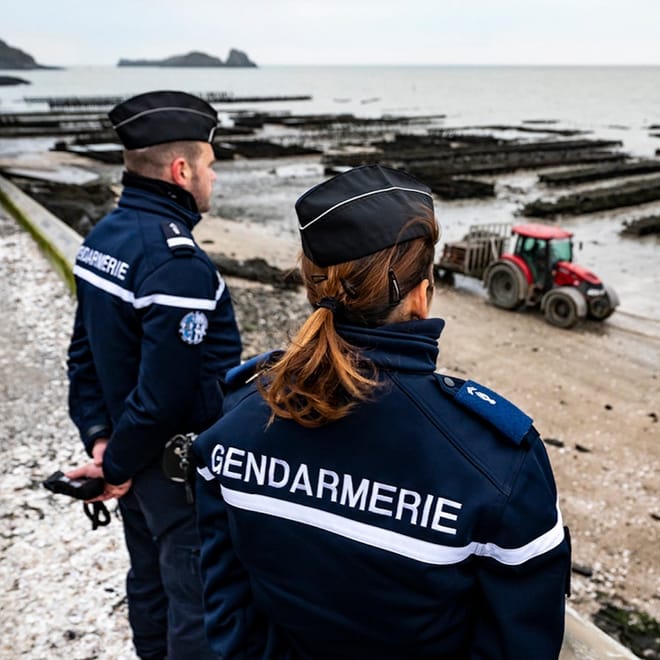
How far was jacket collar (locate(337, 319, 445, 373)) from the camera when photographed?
1287 millimetres

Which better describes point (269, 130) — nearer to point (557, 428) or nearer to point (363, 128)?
point (363, 128)

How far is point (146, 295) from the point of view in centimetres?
215

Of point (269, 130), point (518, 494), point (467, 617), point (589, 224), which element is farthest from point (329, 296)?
point (269, 130)

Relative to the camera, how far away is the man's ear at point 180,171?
238cm

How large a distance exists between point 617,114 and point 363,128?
38405mm

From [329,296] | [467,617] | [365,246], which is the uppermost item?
[365,246]

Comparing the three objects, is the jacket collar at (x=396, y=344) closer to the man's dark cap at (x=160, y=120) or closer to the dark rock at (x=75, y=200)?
the man's dark cap at (x=160, y=120)

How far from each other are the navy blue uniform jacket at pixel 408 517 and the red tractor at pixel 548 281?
9843 millimetres

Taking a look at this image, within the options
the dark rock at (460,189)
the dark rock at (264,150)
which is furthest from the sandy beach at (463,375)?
the dark rock at (264,150)

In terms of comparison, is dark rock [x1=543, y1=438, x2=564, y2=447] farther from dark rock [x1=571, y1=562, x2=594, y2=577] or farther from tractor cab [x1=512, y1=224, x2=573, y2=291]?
tractor cab [x1=512, y1=224, x2=573, y2=291]

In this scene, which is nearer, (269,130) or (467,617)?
(467,617)

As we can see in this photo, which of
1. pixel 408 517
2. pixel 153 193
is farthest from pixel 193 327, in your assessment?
pixel 408 517

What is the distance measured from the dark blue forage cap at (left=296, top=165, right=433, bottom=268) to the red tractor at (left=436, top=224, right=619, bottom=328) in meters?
9.83

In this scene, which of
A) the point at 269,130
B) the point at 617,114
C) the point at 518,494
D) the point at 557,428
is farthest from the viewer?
the point at 617,114
